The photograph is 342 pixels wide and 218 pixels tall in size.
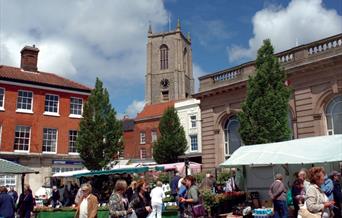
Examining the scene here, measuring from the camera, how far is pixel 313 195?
5.54 metres

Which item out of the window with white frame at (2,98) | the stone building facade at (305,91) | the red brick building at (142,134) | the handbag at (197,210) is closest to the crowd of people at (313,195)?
the handbag at (197,210)

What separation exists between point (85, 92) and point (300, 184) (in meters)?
25.0

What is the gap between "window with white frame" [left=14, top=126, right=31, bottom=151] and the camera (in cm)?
2827

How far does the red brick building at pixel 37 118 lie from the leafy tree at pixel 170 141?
9.50 meters

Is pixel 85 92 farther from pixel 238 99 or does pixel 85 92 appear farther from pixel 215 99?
pixel 238 99

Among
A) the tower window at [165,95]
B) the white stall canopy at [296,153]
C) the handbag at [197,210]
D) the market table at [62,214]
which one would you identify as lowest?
the market table at [62,214]

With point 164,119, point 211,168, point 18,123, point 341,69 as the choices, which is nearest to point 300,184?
point 341,69

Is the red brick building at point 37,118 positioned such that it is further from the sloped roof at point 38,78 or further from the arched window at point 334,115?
the arched window at point 334,115

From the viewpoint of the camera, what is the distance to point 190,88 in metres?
81.1

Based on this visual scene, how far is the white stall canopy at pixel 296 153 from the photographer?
40.2 ft

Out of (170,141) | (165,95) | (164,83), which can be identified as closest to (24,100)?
(170,141)

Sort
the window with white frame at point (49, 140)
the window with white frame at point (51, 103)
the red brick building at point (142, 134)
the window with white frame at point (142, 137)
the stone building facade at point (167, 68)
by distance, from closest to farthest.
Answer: the window with white frame at point (49, 140), the window with white frame at point (51, 103), the red brick building at point (142, 134), the window with white frame at point (142, 137), the stone building facade at point (167, 68)

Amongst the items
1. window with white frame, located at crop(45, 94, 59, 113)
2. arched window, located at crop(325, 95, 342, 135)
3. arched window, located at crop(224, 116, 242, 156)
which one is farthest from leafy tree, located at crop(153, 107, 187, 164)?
arched window, located at crop(325, 95, 342, 135)

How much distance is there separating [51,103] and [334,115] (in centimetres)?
2163
